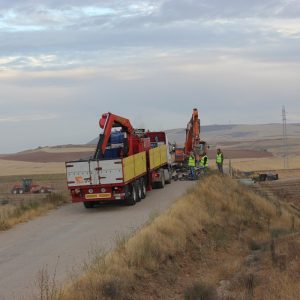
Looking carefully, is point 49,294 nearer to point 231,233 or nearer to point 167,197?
point 231,233

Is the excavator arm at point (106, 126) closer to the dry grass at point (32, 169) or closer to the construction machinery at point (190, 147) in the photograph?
the construction machinery at point (190, 147)

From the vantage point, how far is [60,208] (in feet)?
72.8

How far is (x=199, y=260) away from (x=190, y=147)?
23.7 meters

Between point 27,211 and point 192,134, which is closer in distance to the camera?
point 27,211

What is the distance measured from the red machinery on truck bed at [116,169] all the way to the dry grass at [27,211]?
1.41 m

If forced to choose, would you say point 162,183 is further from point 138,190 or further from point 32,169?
point 32,169

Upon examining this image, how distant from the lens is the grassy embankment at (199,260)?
32.9 feet

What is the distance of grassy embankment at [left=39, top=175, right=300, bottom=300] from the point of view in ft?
32.9

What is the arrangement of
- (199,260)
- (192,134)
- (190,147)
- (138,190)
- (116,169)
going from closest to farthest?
(199,260) → (116,169) → (138,190) → (192,134) → (190,147)

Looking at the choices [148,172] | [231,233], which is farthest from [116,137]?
[231,233]

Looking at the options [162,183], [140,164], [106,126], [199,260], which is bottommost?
[199,260]

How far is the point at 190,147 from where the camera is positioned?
3859 cm

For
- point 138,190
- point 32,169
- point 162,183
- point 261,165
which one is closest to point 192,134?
point 162,183

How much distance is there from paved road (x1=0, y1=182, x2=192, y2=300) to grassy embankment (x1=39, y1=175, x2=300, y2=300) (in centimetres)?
87
